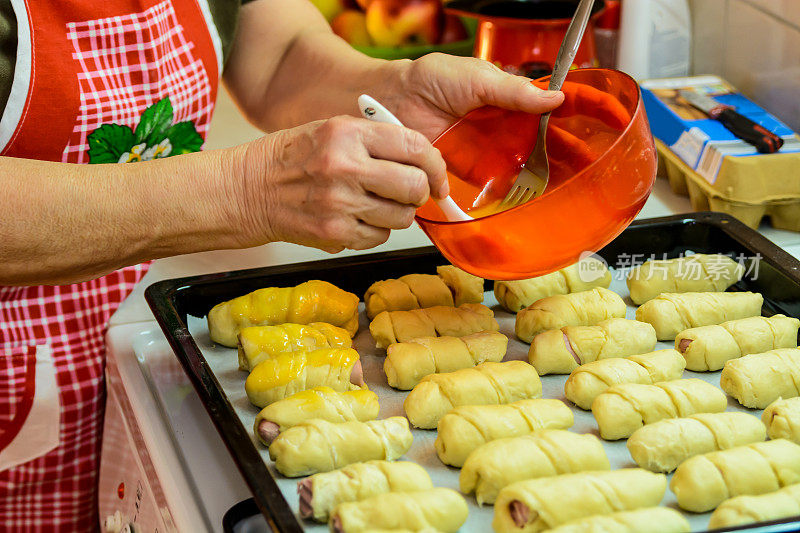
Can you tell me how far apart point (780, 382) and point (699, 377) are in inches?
4.7

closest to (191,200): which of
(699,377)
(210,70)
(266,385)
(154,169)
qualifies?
(154,169)

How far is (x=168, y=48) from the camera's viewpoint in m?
1.38

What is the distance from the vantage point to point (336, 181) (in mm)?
983

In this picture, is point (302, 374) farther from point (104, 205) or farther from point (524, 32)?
point (524, 32)

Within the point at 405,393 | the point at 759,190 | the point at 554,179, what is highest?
the point at 554,179

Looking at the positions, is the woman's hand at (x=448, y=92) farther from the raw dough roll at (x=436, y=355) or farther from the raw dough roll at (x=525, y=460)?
the raw dough roll at (x=525, y=460)

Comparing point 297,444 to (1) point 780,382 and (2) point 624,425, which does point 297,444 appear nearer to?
(2) point 624,425

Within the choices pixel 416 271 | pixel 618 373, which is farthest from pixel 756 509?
pixel 416 271

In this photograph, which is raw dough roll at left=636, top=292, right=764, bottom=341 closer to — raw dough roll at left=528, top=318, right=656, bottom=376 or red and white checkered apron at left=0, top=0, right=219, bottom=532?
raw dough roll at left=528, top=318, right=656, bottom=376

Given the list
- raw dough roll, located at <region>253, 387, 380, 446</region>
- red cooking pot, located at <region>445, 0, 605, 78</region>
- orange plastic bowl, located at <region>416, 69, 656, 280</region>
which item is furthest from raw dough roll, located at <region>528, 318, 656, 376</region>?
red cooking pot, located at <region>445, 0, 605, 78</region>

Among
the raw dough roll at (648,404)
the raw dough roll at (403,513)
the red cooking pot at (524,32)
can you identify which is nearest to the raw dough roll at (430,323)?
the raw dough roll at (648,404)

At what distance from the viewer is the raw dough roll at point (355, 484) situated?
36.2 inches

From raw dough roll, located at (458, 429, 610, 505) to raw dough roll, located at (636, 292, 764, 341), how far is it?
0.33 meters

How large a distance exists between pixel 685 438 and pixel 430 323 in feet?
1.33
